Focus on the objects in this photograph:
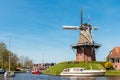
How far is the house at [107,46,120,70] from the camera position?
92619 mm

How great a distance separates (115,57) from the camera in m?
93.6

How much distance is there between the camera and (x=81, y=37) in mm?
90312

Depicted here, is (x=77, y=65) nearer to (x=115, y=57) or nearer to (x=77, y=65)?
(x=77, y=65)

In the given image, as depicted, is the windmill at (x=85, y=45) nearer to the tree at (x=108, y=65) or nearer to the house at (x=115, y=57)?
the tree at (x=108, y=65)

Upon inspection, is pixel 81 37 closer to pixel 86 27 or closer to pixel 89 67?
pixel 86 27

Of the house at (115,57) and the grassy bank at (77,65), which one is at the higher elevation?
the house at (115,57)

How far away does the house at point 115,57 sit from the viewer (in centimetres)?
9262

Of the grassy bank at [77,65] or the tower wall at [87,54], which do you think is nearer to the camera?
the grassy bank at [77,65]

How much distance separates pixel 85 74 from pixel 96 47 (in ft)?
59.4

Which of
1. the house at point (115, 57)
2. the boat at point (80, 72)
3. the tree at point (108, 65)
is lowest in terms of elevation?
the boat at point (80, 72)

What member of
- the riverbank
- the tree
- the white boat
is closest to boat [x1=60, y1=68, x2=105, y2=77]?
the white boat

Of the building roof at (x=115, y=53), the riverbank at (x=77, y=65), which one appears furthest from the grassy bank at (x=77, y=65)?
the building roof at (x=115, y=53)

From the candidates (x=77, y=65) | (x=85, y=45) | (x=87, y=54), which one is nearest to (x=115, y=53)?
(x=87, y=54)

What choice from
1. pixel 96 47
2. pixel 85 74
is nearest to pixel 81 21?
pixel 96 47
